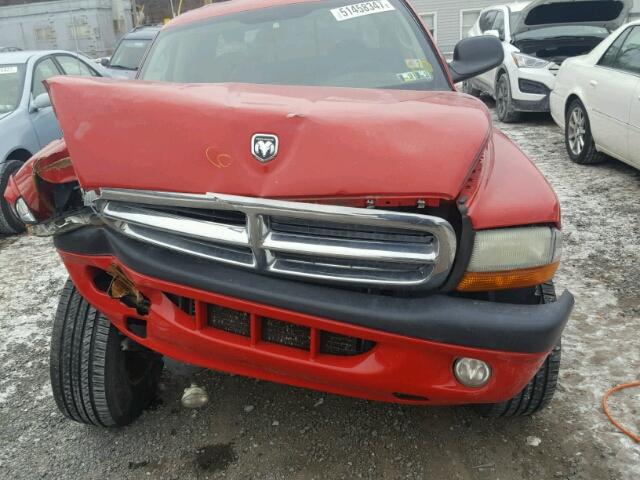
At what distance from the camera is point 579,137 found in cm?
647

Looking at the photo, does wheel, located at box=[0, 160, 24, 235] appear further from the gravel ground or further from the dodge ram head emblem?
the dodge ram head emblem

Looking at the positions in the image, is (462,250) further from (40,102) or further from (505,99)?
(505,99)

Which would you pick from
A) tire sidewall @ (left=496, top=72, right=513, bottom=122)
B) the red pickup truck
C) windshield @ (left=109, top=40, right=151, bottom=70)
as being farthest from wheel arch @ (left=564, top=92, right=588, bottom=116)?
windshield @ (left=109, top=40, right=151, bottom=70)

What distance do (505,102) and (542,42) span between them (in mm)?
1104

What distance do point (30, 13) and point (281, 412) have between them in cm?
3547

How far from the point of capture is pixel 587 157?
6.38 meters

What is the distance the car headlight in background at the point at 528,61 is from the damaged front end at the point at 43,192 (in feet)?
24.5

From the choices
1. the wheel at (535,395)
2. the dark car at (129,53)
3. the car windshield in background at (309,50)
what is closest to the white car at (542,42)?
the car windshield in background at (309,50)

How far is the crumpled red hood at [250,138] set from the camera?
1.76 meters

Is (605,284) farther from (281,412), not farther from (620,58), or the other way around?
(620,58)

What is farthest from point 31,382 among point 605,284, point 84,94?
point 605,284

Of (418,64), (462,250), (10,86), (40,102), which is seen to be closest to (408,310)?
(462,250)

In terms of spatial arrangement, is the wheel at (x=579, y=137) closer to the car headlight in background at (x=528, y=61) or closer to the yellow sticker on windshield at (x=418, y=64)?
the car headlight in background at (x=528, y=61)

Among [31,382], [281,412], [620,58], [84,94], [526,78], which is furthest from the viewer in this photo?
[526,78]
